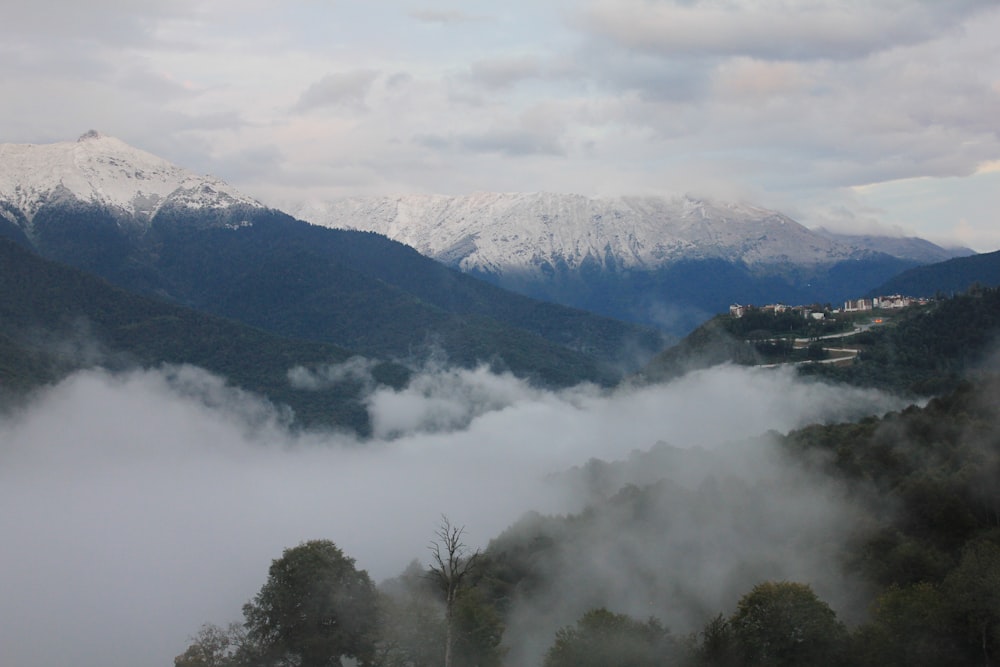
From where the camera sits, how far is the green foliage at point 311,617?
5541cm

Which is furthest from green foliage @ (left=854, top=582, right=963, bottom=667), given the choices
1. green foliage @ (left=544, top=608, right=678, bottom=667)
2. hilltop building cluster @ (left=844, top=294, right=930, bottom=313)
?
hilltop building cluster @ (left=844, top=294, right=930, bottom=313)

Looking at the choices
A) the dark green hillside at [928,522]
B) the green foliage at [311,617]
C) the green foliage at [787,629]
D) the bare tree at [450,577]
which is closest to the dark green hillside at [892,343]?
the dark green hillside at [928,522]

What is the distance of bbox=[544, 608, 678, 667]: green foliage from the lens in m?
46.2

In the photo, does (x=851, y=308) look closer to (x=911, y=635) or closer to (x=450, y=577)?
(x=911, y=635)

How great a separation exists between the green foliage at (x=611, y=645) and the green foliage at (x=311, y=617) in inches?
481

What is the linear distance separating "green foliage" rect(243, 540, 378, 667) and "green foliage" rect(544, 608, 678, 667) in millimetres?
12221

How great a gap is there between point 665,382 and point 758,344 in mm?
31008

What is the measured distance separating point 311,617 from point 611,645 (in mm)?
17748

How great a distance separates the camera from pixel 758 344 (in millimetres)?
143250

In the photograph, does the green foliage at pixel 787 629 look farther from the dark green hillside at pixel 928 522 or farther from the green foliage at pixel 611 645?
the green foliage at pixel 611 645

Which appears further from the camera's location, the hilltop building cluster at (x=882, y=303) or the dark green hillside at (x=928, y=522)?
the hilltop building cluster at (x=882, y=303)

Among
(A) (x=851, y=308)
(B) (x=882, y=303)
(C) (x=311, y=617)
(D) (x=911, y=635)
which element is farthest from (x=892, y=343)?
(C) (x=311, y=617)

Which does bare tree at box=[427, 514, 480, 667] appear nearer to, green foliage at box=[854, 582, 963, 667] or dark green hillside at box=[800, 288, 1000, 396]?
green foliage at box=[854, 582, 963, 667]

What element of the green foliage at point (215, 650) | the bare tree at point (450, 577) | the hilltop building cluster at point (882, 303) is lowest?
the green foliage at point (215, 650)
